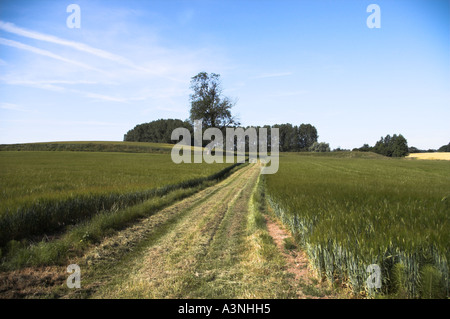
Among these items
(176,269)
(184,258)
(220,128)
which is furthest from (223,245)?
(220,128)

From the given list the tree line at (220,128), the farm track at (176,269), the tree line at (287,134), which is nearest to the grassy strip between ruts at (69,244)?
the farm track at (176,269)

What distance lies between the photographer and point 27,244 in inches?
203

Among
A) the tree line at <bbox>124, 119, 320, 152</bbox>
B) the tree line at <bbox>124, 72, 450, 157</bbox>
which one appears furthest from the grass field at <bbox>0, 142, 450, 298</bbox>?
the tree line at <bbox>124, 119, 320, 152</bbox>

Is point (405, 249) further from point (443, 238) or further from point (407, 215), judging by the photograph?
point (407, 215)

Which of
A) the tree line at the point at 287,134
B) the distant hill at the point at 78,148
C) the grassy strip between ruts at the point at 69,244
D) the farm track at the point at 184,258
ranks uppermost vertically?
the tree line at the point at 287,134

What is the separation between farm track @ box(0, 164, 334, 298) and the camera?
361 centimetres

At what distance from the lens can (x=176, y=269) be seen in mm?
4332

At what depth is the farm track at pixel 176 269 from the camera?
3605 millimetres

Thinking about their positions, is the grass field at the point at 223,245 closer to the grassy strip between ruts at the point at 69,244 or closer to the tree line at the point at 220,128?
the grassy strip between ruts at the point at 69,244

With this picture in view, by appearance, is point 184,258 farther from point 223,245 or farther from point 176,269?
point 223,245

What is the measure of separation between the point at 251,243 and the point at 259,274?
1.48 meters

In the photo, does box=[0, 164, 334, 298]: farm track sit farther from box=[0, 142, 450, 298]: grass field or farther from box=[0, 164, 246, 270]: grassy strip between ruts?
box=[0, 164, 246, 270]: grassy strip between ruts

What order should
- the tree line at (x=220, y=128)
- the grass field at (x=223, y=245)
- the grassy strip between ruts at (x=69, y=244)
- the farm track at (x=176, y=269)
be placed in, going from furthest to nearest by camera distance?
the tree line at (x=220, y=128), the grassy strip between ruts at (x=69, y=244), the farm track at (x=176, y=269), the grass field at (x=223, y=245)
